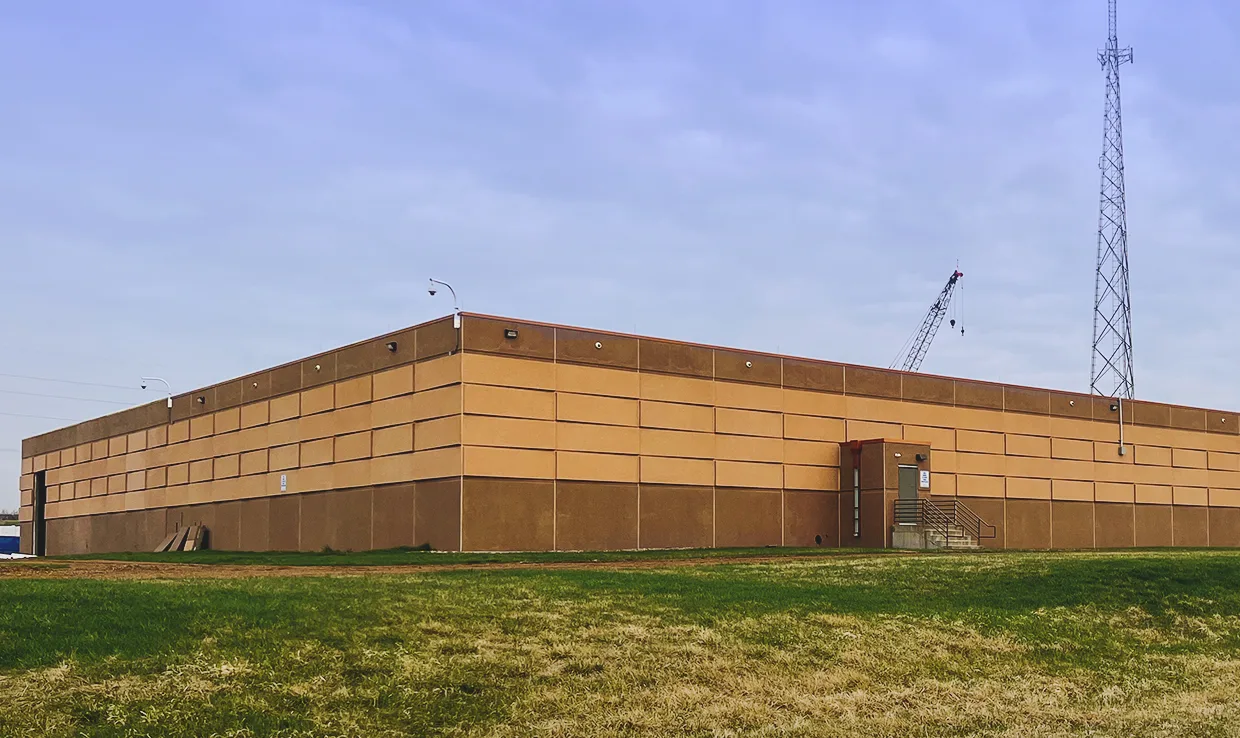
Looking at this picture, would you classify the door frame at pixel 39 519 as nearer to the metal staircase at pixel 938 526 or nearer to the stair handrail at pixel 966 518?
the metal staircase at pixel 938 526

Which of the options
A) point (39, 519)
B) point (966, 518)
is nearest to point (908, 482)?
point (966, 518)

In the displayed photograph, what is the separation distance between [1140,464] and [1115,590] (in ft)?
137

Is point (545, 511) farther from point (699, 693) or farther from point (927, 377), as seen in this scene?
point (699, 693)

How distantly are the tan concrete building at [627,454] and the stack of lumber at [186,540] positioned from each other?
80 centimetres

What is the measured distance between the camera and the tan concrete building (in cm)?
4516

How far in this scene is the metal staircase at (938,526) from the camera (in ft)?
167

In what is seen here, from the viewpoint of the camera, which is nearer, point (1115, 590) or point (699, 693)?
point (699, 693)

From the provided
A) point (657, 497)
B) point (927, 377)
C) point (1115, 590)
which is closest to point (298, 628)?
point (1115, 590)

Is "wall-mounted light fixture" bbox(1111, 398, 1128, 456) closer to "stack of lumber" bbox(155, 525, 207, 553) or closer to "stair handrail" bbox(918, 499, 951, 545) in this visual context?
"stair handrail" bbox(918, 499, 951, 545)

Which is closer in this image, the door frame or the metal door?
the metal door

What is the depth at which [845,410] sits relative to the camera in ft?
179

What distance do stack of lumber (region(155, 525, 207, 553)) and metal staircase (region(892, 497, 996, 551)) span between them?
3100 centimetres

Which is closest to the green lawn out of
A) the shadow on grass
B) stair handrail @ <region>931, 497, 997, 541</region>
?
the shadow on grass

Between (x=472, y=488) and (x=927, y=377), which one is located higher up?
(x=927, y=377)
